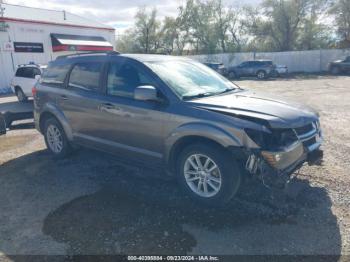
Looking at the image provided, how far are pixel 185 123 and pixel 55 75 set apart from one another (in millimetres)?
3085

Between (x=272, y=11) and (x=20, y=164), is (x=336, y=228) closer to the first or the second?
(x=20, y=164)

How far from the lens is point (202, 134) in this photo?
140 inches

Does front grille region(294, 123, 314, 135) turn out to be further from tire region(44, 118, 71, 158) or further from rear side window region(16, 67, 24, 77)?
rear side window region(16, 67, 24, 77)

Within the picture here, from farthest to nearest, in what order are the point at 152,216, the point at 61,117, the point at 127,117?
the point at 61,117 → the point at 127,117 → the point at 152,216

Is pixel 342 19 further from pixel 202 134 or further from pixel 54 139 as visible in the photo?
pixel 202 134

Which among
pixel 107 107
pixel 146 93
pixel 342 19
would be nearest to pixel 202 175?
pixel 146 93

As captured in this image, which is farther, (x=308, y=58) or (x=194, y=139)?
(x=308, y=58)

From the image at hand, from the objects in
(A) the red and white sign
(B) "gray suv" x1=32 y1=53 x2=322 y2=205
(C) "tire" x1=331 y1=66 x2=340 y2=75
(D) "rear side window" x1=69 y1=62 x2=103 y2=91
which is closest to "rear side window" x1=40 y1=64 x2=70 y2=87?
(B) "gray suv" x1=32 y1=53 x2=322 y2=205

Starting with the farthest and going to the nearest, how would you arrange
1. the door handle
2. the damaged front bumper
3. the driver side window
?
1. the door handle
2. the driver side window
3. the damaged front bumper

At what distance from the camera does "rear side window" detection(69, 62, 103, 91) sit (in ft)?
15.5

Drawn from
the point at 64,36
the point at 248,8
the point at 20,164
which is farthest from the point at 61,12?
the point at 20,164

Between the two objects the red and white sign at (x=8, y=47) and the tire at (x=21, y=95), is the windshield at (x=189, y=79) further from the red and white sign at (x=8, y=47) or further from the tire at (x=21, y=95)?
the red and white sign at (x=8, y=47)

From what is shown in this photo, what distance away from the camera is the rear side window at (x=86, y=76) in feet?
15.5

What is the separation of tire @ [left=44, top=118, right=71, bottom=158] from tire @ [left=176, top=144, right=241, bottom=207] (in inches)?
99.8
